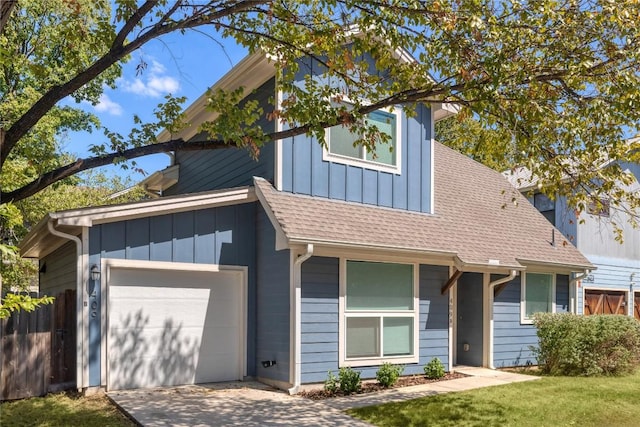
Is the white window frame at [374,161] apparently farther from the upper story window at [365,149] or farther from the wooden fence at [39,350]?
the wooden fence at [39,350]

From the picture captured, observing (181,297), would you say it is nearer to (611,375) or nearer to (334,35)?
(334,35)

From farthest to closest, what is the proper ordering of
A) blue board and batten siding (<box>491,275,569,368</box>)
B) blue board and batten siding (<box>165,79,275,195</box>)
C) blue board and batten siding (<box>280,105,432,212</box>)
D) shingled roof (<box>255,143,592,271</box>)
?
1. blue board and batten siding (<box>491,275,569,368</box>)
2. blue board and batten siding (<box>165,79,275,195</box>)
3. blue board and batten siding (<box>280,105,432,212</box>)
4. shingled roof (<box>255,143,592,271</box>)

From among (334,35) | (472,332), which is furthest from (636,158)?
(472,332)

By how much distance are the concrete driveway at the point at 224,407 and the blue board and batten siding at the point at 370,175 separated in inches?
141

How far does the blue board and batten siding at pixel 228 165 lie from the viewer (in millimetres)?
10047

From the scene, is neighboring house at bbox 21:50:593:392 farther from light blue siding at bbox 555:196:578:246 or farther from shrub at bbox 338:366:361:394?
light blue siding at bbox 555:196:578:246

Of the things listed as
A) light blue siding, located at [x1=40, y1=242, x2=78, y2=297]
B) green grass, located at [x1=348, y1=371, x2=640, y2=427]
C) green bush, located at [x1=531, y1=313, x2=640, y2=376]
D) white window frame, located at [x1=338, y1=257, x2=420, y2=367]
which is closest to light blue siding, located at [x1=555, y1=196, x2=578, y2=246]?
green bush, located at [x1=531, y1=313, x2=640, y2=376]

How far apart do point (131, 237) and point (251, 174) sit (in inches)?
105

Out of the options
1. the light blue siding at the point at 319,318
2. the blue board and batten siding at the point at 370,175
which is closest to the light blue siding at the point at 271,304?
the light blue siding at the point at 319,318

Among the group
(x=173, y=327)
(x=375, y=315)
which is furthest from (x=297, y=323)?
(x=173, y=327)

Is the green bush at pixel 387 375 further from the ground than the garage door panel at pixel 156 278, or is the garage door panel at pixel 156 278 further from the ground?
the garage door panel at pixel 156 278

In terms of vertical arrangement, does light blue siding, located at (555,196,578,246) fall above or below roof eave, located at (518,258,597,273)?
above

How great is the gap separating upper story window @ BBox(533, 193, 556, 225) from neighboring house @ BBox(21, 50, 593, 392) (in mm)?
6393

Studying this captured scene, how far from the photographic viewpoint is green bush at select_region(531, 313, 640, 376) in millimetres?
10820
